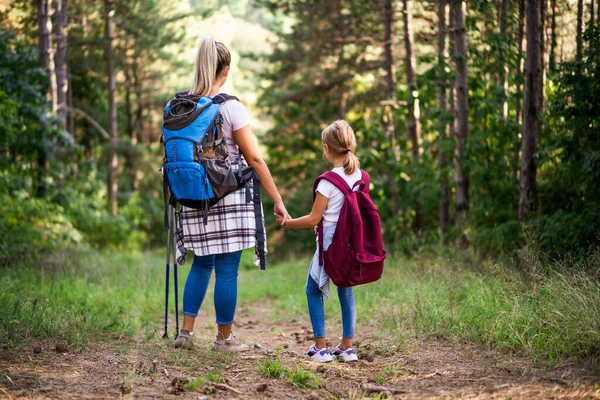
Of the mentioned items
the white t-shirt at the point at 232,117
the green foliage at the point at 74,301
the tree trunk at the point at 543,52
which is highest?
the tree trunk at the point at 543,52

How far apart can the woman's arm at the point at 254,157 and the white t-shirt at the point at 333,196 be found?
0.32 meters

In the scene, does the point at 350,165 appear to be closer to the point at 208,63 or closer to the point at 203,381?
the point at 208,63

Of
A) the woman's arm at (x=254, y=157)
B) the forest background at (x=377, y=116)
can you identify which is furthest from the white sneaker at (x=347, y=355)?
the forest background at (x=377, y=116)

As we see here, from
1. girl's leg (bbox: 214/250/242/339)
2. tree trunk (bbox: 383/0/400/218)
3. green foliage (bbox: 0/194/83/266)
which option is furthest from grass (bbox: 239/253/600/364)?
tree trunk (bbox: 383/0/400/218)

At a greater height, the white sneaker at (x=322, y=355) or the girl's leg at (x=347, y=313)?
the girl's leg at (x=347, y=313)

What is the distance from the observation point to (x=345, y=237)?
15.5 ft

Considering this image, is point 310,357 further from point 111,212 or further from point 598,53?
point 111,212

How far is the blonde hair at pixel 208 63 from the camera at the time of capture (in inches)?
188

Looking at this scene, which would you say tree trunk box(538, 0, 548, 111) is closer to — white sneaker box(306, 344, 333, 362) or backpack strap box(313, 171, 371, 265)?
backpack strap box(313, 171, 371, 265)

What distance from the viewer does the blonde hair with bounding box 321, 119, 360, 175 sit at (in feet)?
15.7

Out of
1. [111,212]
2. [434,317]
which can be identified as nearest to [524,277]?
[434,317]

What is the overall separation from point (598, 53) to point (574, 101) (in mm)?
612

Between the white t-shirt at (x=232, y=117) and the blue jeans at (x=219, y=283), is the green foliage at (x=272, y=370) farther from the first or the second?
the white t-shirt at (x=232, y=117)

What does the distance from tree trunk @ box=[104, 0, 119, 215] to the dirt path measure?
1587 cm
